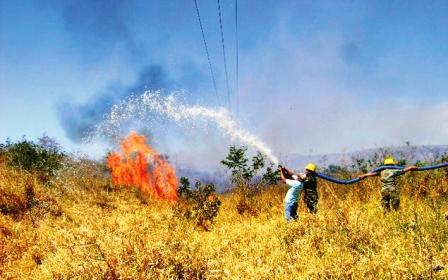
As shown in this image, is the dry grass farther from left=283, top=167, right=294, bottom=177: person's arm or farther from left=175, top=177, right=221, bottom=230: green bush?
left=283, top=167, right=294, bottom=177: person's arm

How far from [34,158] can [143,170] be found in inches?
199

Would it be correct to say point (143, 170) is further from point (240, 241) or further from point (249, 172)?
point (240, 241)

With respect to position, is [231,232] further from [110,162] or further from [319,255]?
[110,162]

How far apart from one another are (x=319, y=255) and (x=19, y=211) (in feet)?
30.1

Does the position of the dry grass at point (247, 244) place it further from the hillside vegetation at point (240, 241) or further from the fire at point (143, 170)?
the fire at point (143, 170)

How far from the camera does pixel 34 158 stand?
18750mm

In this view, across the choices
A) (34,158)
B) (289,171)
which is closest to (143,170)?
(34,158)

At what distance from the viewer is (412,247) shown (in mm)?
6070

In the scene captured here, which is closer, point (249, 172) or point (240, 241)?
point (240, 241)

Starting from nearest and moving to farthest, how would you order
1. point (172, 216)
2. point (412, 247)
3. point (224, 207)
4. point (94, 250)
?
point (412, 247), point (94, 250), point (172, 216), point (224, 207)

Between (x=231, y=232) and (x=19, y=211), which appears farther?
(x=19, y=211)

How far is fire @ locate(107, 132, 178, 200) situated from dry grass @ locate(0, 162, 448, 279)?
22.3 feet

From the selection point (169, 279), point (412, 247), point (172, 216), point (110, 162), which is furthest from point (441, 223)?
point (110, 162)

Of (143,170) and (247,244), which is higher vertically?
(143,170)
